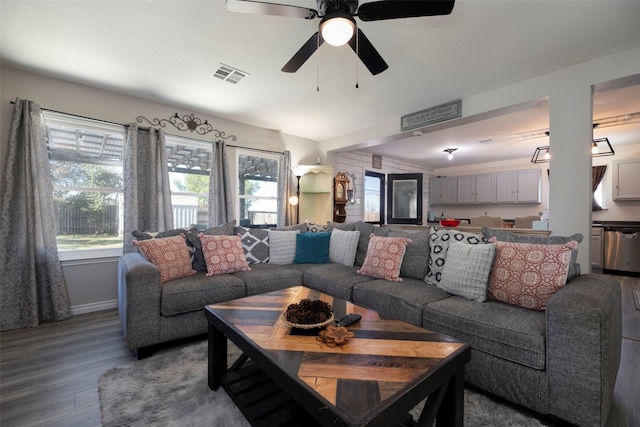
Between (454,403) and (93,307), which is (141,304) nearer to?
(93,307)

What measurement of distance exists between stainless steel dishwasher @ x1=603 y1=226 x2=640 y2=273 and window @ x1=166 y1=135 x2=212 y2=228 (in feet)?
22.7

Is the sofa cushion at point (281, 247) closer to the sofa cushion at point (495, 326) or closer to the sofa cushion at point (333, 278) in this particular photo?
the sofa cushion at point (333, 278)

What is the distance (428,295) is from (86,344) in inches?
111

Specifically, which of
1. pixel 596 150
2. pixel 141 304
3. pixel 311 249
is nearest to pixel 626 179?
pixel 596 150

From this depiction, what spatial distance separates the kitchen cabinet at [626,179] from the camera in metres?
5.00

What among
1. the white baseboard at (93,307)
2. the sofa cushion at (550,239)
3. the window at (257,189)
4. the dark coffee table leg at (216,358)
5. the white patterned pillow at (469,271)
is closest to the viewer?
the dark coffee table leg at (216,358)

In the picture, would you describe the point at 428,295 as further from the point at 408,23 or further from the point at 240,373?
the point at 408,23

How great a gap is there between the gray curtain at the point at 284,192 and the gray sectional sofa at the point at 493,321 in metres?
2.10

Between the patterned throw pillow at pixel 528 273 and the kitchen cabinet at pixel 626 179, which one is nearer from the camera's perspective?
the patterned throw pillow at pixel 528 273

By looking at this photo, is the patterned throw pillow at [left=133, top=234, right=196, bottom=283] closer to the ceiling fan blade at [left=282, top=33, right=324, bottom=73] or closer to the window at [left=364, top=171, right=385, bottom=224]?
the ceiling fan blade at [left=282, top=33, right=324, bottom=73]

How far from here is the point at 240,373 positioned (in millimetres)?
1679

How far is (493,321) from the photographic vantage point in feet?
5.17

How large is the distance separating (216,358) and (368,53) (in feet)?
7.21

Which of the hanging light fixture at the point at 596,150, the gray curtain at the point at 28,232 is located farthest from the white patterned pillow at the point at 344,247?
the hanging light fixture at the point at 596,150
